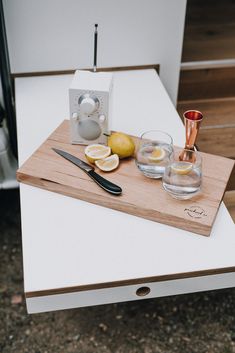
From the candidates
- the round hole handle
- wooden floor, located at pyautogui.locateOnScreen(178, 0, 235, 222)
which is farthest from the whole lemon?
wooden floor, located at pyautogui.locateOnScreen(178, 0, 235, 222)

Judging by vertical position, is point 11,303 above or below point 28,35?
below

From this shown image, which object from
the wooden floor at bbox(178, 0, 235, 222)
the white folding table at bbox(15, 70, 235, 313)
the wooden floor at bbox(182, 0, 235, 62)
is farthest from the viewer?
the wooden floor at bbox(182, 0, 235, 62)

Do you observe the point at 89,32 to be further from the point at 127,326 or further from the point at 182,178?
the point at 127,326

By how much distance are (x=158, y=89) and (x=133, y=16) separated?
29 centimetres

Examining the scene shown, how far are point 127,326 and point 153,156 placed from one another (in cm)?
86

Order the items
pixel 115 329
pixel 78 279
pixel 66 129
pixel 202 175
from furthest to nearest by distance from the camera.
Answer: pixel 115 329 < pixel 66 129 < pixel 202 175 < pixel 78 279

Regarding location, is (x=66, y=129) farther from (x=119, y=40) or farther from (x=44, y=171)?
(x=119, y=40)

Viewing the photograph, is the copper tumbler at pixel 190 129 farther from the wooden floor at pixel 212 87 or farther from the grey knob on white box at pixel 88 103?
the wooden floor at pixel 212 87

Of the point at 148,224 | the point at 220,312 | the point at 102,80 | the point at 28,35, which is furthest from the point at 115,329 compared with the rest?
the point at 28,35

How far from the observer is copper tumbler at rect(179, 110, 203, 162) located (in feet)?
3.83

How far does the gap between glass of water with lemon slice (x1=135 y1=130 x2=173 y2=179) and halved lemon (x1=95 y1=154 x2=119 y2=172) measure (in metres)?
0.06

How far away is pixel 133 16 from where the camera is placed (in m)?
1.68

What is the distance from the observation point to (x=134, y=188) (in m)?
1.15

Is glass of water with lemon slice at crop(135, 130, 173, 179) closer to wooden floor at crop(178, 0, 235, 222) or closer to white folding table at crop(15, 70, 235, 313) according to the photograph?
white folding table at crop(15, 70, 235, 313)
